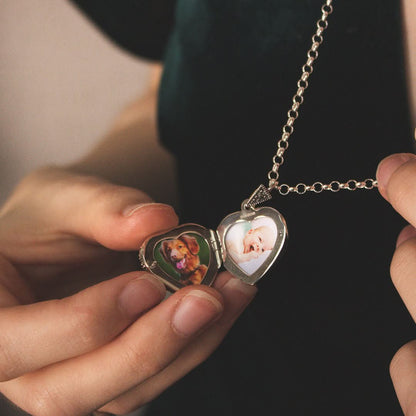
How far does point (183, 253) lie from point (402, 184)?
0.44 meters

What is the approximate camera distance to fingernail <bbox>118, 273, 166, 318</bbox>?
767 millimetres

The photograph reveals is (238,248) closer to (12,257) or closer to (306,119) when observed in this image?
(306,119)

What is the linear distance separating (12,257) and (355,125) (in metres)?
0.85

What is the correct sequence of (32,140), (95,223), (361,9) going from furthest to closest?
(32,140) < (361,9) < (95,223)

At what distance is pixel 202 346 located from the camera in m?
0.91

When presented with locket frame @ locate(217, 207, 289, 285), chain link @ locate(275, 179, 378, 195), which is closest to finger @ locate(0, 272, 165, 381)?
locket frame @ locate(217, 207, 289, 285)

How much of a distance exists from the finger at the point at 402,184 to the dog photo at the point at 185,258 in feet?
1.26

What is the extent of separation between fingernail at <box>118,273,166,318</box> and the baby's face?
220 millimetres

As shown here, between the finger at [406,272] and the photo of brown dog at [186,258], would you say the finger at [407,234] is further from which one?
the photo of brown dog at [186,258]

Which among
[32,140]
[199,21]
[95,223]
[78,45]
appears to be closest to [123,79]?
[78,45]

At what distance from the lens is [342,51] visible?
101 centimetres

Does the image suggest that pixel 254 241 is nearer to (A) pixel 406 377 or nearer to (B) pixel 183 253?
(B) pixel 183 253

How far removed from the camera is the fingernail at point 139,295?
0.77 meters

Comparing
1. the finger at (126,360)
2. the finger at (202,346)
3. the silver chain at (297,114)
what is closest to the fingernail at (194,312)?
the finger at (126,360)
